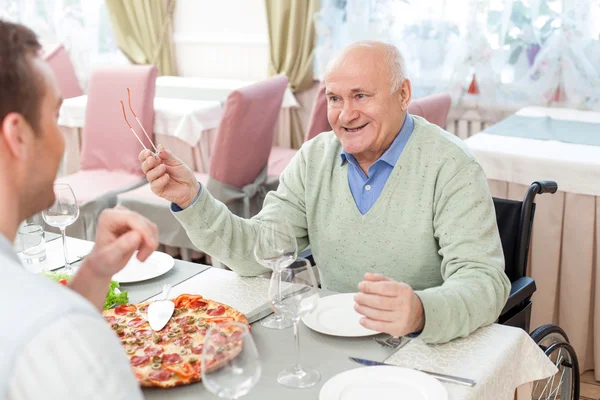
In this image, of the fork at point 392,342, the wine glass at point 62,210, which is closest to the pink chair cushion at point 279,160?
the wine glass at point 62,210

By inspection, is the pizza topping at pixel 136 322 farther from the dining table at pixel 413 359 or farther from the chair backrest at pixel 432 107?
the chair backrest at pixel 432 107

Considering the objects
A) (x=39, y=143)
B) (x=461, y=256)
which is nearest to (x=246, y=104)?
(x=461, y=256)

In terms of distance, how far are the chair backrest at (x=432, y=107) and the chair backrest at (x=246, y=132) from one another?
2.31 ft

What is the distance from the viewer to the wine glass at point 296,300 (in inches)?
50.2

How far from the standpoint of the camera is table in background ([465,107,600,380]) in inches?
104

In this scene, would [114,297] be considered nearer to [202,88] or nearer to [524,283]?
[524,283]

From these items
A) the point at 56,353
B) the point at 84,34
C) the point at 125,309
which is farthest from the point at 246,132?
the point at 84,34

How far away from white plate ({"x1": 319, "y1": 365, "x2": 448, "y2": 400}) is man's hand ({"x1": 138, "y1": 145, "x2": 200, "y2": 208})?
2.08 ft

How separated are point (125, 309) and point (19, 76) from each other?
77cm

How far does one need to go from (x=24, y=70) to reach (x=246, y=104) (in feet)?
7.53

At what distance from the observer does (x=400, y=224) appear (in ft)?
5.81

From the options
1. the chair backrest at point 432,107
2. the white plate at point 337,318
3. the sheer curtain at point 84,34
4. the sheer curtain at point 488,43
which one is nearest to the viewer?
the white plate at point 337,318

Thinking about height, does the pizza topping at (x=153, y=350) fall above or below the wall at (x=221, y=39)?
below

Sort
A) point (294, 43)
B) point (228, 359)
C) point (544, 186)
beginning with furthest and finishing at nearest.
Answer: point (294, 43), point (544, 186), point (228, 359)
